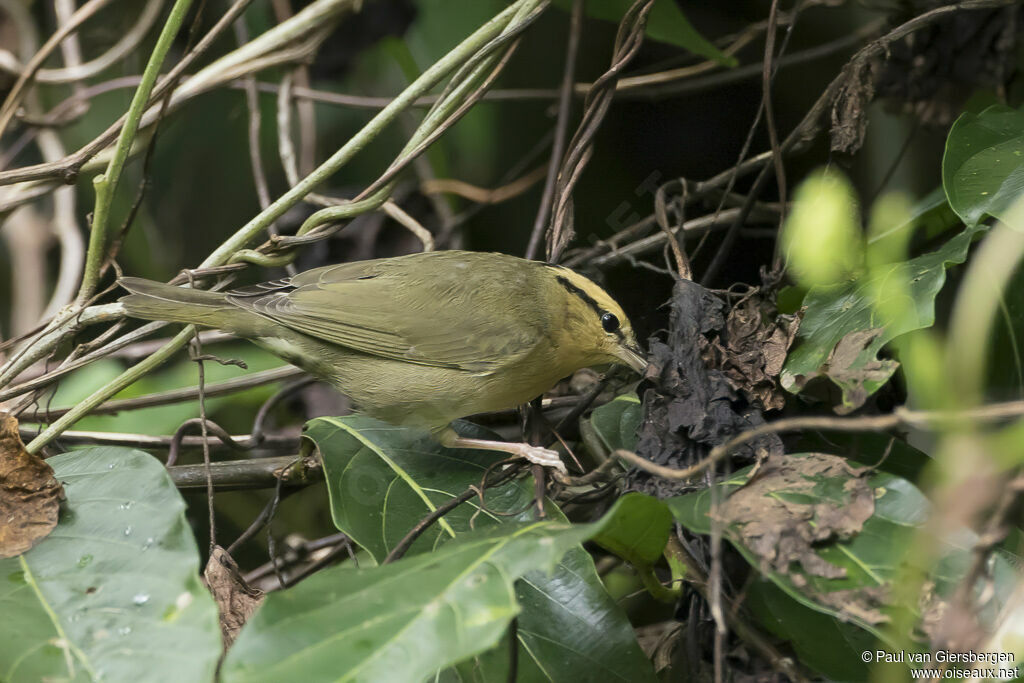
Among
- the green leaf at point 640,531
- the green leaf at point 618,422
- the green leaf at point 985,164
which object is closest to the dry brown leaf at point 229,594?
the green leaf at point 640,531

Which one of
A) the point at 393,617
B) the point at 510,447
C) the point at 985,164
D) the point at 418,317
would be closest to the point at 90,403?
the point at 418,317

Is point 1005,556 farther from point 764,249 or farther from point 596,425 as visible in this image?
point 764,249

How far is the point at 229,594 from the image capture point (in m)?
2.08

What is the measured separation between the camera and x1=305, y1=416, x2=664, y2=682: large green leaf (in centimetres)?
188

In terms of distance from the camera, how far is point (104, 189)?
236 cm

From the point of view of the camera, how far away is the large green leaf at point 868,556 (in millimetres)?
1528

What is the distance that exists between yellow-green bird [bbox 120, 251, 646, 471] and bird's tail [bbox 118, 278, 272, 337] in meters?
0.07

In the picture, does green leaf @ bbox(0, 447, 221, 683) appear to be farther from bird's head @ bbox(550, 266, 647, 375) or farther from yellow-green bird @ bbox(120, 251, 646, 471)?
bird's head @ bbox(550, 266, 647, 375)

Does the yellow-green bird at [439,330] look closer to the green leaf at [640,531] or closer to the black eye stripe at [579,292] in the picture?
the black eye stripe at [579,292]

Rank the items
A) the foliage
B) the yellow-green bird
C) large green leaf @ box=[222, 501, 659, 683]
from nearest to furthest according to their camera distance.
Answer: large green leaf @ box=[222, 501, 659, 683], the foliage, the yellow-green bird

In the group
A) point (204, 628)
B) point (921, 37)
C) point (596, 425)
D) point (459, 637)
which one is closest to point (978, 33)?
point (921, 37)

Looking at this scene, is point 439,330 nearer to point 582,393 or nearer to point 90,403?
point 582,393

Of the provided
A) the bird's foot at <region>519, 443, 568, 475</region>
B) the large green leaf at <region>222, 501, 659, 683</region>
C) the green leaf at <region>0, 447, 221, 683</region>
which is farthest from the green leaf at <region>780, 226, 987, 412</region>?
the green leaf at <region>0, 447, 221, 683</region>

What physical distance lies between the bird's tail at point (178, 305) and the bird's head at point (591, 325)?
3.38ft
